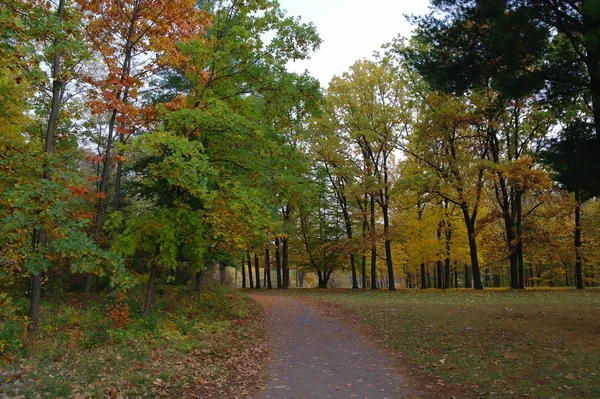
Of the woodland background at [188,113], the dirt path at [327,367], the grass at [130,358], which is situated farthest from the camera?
the woodland background at [188,113]

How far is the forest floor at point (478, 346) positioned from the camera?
6.78 meters

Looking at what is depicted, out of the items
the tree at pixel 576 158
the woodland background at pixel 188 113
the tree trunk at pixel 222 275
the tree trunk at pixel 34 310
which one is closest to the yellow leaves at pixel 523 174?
the woodland background at pixel 188 113

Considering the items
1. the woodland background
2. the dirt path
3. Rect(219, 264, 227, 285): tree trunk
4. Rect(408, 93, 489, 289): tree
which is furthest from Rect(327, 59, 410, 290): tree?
the dirt path

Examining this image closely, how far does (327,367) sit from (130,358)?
4000mm

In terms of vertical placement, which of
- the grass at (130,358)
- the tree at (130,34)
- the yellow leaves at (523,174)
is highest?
the tree at (130,34)

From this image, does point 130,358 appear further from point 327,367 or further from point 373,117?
point 373,117

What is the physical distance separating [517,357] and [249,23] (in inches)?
452

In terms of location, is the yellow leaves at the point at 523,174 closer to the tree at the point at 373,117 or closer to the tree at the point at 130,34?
the tree at the point at 373,117

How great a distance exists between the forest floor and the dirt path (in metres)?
0.07

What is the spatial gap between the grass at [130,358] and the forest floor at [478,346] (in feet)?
3.39

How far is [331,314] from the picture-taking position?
16.7m

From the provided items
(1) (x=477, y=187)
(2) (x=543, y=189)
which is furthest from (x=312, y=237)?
(2) (x=543, y=189)

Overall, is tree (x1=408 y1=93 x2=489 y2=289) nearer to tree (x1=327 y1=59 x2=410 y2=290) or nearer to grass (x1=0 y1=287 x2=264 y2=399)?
tree (x1=327 y1=59 x2=410 y2=290)

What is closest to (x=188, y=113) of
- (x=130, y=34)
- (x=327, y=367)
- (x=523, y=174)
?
(x=130, y=34)
